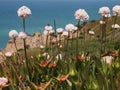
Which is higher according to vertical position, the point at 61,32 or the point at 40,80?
the point at 61,32

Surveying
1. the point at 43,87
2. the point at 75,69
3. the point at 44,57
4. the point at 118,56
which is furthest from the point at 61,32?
the point at 43,87

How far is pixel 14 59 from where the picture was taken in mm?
8516

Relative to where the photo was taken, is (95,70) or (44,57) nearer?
(95,70)

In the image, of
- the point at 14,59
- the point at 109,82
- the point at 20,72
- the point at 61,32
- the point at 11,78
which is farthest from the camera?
the point at 61,32

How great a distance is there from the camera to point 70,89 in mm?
5809

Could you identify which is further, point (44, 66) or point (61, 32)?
point (61, 32)

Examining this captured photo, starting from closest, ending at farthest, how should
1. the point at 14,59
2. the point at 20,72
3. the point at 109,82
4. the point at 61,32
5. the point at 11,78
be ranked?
the point at 109,82 < the point at 11,78 < the point at 20,72 < the point at 14,59 < the point at 61,32

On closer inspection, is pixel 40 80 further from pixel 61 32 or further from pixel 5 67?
pixel 61 32

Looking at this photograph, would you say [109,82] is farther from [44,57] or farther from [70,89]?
[44,57]

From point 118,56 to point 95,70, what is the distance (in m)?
0.70

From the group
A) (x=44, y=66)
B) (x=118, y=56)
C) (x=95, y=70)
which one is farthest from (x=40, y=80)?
(x=118, y=56)

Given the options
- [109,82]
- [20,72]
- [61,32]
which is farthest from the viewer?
[61,32]

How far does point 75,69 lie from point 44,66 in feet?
1.85

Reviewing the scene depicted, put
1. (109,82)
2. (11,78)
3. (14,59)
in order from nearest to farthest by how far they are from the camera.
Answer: (109,82) < (11,78) < (14,59)
